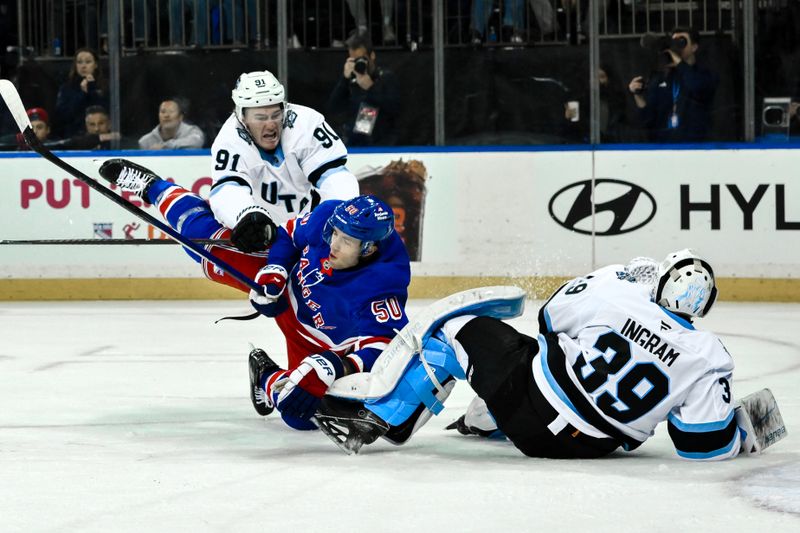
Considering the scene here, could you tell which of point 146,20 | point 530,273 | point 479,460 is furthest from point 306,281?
point 146,20

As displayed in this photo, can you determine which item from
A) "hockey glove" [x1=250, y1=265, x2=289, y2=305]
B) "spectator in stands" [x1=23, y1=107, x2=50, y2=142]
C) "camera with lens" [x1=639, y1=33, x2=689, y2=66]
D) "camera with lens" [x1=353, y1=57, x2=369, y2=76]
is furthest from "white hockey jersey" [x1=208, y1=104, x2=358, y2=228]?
"spectator in stands" [x1=23, y1=107, x2=50, y2=142]

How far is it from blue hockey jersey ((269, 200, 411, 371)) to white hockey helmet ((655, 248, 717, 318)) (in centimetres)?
84

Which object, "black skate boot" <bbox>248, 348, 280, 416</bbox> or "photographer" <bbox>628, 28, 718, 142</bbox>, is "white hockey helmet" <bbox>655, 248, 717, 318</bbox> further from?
"photographer" <bbox>628, 28, 718, 142</bbox>

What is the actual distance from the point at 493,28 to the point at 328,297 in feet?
14.4

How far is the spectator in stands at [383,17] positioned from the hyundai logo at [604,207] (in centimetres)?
134

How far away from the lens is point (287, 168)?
471 centimetres

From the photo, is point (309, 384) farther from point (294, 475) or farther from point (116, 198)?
point (116, 198)

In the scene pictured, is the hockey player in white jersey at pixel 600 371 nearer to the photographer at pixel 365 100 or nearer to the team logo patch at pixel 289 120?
the team logo patch at pixel 289 120

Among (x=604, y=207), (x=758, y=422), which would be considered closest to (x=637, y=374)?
(x=758, y=422)

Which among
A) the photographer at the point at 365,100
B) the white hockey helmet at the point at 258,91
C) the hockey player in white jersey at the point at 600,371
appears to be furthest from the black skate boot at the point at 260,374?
the photographer at the point at 365,100

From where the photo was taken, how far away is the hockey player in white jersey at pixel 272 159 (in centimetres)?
447

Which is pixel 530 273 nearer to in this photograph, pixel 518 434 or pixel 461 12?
pixel 461 12

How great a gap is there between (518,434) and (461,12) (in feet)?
16.6

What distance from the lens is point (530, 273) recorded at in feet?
26.2
